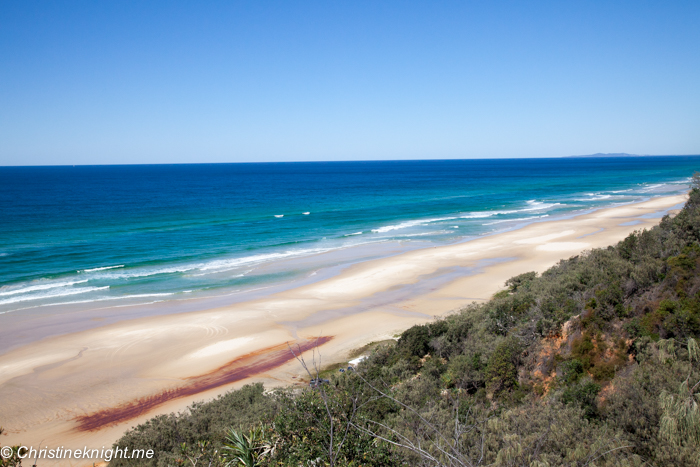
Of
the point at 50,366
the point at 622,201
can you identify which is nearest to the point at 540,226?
the point at 622,201

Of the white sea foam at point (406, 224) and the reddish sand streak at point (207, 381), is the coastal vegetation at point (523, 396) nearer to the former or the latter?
the reddish sand streak at point (207, 381)

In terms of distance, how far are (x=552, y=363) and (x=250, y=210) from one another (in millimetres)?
50813

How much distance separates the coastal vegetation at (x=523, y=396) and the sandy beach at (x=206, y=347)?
12.2 ft

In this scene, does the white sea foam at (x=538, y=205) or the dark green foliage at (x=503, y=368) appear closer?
the dark green foliage at (x=503, y=368)

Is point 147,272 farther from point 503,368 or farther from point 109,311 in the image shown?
point 503,368

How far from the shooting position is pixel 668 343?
672cm

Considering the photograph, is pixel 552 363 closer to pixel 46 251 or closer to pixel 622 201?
pixel 46 251

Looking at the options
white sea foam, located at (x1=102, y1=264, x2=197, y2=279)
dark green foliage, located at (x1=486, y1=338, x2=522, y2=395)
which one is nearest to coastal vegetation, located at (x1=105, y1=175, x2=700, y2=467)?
dark green foliage, located at (x1=486, y1=338, x2=522, y2=395)

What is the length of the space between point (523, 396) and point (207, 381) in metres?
10.5

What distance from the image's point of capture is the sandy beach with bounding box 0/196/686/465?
1203 cm

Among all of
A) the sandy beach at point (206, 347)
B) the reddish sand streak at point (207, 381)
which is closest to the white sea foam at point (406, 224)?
the sandy beach at point (206, 347)

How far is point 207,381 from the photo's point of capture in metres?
13.6

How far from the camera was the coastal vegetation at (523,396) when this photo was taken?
515 cm

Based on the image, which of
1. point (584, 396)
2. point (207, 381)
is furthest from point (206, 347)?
point (584, 396)
